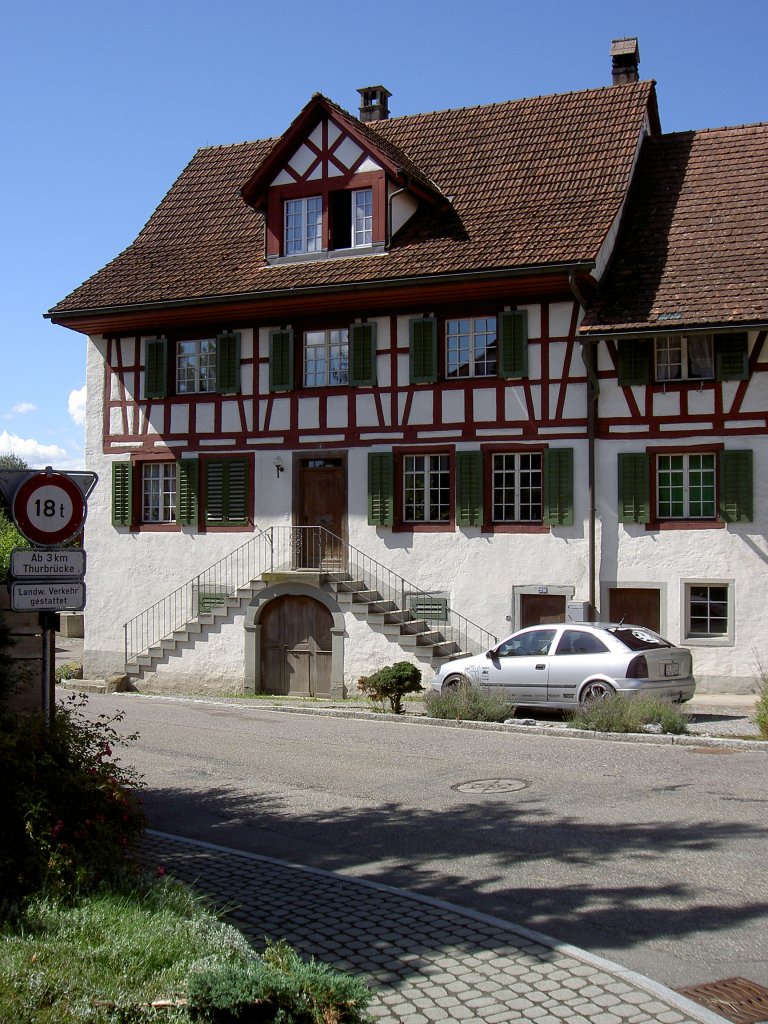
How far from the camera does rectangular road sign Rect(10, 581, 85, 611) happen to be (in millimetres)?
7977

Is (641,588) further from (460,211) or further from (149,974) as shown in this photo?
(149,974)

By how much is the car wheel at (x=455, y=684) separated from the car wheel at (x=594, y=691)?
71.4 inches

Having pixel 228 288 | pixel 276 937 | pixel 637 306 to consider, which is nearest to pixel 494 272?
pixel 637 306

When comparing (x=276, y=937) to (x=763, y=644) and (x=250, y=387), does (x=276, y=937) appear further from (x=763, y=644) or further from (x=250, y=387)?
(x=250, y=387)

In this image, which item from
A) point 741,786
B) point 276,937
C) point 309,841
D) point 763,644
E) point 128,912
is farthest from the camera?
point 763,644

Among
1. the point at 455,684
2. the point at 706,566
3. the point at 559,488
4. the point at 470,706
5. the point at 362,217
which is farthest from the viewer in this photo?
the point at 362,217

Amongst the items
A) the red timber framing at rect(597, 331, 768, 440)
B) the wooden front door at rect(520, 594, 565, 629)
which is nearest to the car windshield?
the wooden front door at rect(520, 594, 565, 629)

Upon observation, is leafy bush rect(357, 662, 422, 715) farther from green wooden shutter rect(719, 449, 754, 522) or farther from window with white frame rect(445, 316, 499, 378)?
window with white frame rect(445, 316, 499, 378)

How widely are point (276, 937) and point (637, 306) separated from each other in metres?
16.6

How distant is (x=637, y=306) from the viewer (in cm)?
2122

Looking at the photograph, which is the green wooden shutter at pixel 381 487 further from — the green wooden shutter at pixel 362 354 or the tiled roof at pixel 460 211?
the tiled roof at pixel 460 211

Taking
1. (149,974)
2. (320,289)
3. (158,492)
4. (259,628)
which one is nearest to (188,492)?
(158,492)

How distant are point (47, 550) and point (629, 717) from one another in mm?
9088

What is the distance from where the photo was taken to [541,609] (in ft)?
73.2
